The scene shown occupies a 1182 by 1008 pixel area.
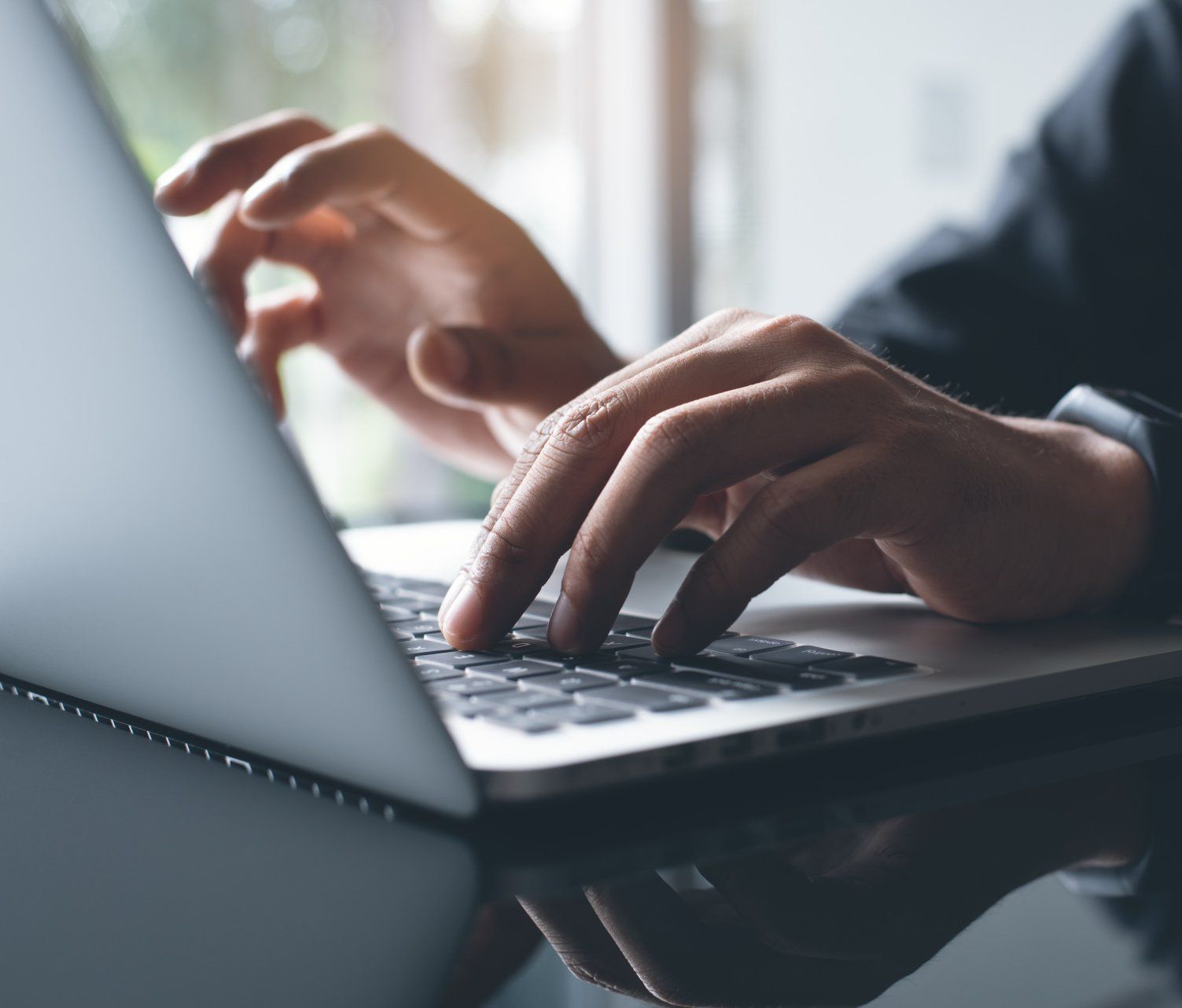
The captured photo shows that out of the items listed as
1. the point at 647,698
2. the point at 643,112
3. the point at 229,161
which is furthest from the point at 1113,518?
the point at 643,112

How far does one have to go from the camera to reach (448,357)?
0.82 meters

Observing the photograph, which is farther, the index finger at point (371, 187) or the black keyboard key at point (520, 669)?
the index finger at point (371, 187)

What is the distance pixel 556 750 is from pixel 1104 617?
343 mm

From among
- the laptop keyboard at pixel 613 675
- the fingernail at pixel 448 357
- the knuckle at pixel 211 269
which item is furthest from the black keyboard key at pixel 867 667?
the knuckle at pixel 211 269

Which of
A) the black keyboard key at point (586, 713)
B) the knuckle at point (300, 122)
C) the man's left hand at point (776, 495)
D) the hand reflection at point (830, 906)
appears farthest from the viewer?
the knuckle at point (300, 122)

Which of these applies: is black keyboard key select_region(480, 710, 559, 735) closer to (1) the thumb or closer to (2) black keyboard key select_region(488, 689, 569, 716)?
(2) black keyboard key select_region(488, 689, 569, 716)

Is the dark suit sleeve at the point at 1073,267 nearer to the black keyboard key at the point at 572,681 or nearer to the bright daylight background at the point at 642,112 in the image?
the black keyboard key at the point at 572,681

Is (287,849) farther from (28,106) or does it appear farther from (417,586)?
(417,586)

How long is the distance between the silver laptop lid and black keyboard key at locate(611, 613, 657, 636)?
188mm

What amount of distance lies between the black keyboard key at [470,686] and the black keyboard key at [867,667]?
0.37ft

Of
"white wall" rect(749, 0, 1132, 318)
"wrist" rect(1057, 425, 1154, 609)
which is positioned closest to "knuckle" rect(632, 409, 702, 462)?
"wrist" rect(1057, 425, 1154, 609)

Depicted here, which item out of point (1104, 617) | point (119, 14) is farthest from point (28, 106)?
point (119, 14)

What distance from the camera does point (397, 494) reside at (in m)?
3.03

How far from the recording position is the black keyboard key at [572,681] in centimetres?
37
